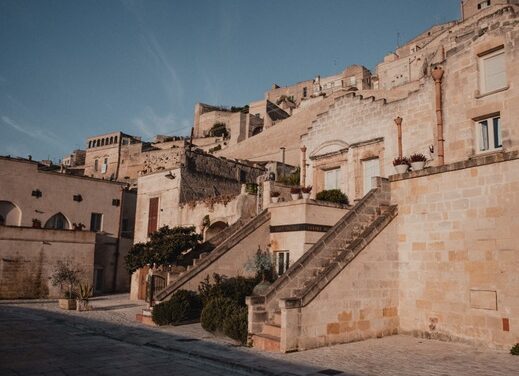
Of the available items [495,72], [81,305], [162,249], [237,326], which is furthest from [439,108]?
[81,305]

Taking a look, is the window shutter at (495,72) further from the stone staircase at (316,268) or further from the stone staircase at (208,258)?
the stone staircase at (208,258)

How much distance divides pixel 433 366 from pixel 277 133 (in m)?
48.8

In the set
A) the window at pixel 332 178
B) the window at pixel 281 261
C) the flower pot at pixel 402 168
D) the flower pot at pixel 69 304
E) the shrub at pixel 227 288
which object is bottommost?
the flower pot at pixel 69 304

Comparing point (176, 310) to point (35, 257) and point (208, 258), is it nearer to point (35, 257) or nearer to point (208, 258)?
point (208, 258)

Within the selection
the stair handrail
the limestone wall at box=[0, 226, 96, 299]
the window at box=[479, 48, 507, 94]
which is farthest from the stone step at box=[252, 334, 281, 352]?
the limestone wall at box=[0, 226, 96, 299]

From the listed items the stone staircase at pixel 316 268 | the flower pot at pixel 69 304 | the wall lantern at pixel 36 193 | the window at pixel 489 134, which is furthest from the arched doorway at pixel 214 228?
the wall lantern at pixel 36 193

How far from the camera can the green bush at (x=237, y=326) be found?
36.6 ft

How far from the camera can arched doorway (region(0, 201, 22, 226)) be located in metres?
27.0

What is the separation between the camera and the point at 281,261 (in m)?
16.8

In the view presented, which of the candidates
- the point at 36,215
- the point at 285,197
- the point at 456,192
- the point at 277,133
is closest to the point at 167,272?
the point at 285,197

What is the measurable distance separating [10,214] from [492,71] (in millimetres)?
27242

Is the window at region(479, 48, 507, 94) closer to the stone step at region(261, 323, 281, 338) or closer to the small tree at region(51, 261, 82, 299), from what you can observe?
the stone step at region(261, 323, 281, 338)

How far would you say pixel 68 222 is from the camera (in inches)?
1158

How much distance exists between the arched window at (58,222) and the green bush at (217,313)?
64.1 feet
